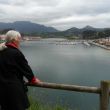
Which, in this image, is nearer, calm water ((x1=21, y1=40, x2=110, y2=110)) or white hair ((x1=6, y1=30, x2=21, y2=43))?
white hair ((x1=6, y1=30, x2=21, y2=43))

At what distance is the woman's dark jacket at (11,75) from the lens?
3980mm

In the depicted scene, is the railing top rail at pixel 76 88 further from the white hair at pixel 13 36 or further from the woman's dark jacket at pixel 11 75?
the white hair at pixel 13 36

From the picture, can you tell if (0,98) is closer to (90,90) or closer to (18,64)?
(18,64)

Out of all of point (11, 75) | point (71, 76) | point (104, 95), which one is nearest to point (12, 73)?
point (11, 75)

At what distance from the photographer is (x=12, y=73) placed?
402 centimetres

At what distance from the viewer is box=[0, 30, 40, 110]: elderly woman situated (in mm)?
3984

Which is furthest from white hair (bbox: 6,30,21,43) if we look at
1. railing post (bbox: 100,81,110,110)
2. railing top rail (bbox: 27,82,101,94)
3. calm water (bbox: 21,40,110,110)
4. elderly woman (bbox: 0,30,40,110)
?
calm water (bbox: 21,40,110,110)

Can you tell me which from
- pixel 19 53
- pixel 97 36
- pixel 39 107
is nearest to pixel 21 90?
pixel 19 53

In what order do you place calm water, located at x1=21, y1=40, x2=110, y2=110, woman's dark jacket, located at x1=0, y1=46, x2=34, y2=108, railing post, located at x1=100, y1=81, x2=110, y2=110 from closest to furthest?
woman's dark jacket, located at x1=0, y1=46, x2=34, y2=108 → railing post, located at x1=100, y1=81, x2=110, y2=110 → calm water, located at x1=21, y1=40, x2=110, y2=110

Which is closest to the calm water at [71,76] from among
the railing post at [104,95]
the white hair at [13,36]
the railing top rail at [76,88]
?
the railing top rail at [76,88]

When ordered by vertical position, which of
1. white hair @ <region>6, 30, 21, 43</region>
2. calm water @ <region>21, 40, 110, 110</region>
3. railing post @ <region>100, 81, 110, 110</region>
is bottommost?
calm water @ <region>21, 40, 110, 110</region>

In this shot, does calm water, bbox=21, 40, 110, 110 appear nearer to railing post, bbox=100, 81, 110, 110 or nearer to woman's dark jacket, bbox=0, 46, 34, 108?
railing post, bbox=100, 81, 110, 110

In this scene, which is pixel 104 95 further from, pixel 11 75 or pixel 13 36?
pixel 13 36

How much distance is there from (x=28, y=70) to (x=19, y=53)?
0.25 metres
